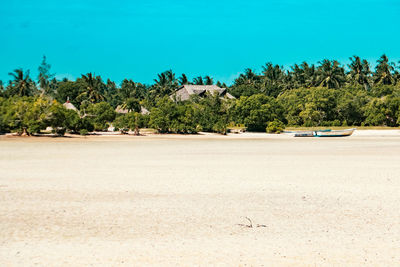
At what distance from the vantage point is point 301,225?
8.33 meters

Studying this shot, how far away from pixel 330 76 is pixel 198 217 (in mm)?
86402

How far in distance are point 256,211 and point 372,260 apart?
358 centimetres

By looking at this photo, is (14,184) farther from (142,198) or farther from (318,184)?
(318,184)

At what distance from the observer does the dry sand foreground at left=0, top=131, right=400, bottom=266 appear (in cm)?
Result: 653

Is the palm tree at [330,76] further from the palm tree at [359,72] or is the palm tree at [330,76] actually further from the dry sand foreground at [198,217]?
the dry sand foreground at [198,217]

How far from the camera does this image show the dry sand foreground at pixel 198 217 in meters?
6.53

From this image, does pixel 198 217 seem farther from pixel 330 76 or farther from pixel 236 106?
pixel 330 76

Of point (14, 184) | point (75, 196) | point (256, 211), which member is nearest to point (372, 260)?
point (256, 211)

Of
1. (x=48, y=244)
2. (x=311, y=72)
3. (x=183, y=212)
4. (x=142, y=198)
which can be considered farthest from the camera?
(x=311, y=72)

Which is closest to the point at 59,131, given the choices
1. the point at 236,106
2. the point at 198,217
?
the point at 236,106

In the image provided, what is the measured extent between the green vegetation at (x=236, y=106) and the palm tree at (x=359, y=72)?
0.16 metres

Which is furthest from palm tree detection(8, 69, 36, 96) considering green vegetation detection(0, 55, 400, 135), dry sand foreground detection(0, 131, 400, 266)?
dry sand foreground detection(0, 131, 400, 266)

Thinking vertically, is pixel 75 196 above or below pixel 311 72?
below

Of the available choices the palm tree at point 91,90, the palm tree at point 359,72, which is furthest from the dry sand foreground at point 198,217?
the palm tree at point 359,72
